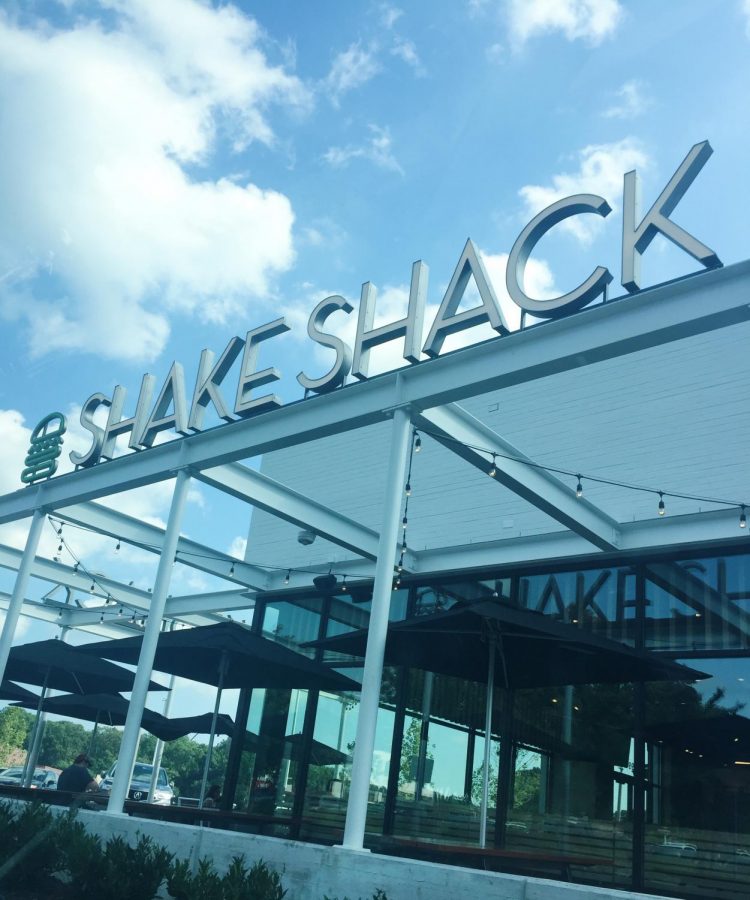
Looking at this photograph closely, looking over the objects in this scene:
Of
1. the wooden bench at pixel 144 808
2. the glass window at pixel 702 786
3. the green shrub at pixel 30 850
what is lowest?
the green shrub at pixel 30 850

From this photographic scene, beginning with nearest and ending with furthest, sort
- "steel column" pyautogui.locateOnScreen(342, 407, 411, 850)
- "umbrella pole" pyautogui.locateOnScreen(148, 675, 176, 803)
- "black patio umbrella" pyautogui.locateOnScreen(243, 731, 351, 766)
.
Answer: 1. "steel column" pyautogui.locateOnScreen(342, 407, 411, 850)
2. "black patio umbrella" pyautogui.locateOnScreen(243, 731, 351, 766)
3. "umbrella pole" pyautogui.locateOnScreen(148, 675, 176, 803)

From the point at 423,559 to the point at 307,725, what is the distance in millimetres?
3183

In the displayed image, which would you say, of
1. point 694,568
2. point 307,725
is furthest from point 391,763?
point 694,568

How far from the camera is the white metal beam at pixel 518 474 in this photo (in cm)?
867

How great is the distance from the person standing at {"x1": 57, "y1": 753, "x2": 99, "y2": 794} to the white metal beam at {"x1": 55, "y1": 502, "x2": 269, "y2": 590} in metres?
3.46

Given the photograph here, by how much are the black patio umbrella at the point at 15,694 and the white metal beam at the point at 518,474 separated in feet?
31.9

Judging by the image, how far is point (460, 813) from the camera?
11133mm

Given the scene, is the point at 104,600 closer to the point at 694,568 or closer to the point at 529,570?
the point at 529,570

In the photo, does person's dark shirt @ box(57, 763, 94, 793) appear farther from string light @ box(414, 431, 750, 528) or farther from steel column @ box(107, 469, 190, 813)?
string light @ box(414, 431, 750, 528)

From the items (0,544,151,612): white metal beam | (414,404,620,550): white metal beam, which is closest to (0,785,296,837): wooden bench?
(414,404,620,550): white metal beam

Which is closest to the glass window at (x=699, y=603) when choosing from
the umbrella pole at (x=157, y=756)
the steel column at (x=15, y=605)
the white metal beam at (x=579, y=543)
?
the white metal beam at (x=579, y=543)

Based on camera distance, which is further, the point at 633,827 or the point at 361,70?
the point at 361,70

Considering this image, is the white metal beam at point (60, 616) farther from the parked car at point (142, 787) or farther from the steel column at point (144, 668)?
the steel column at point (144, 668)

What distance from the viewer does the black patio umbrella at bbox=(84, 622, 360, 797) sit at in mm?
9836
